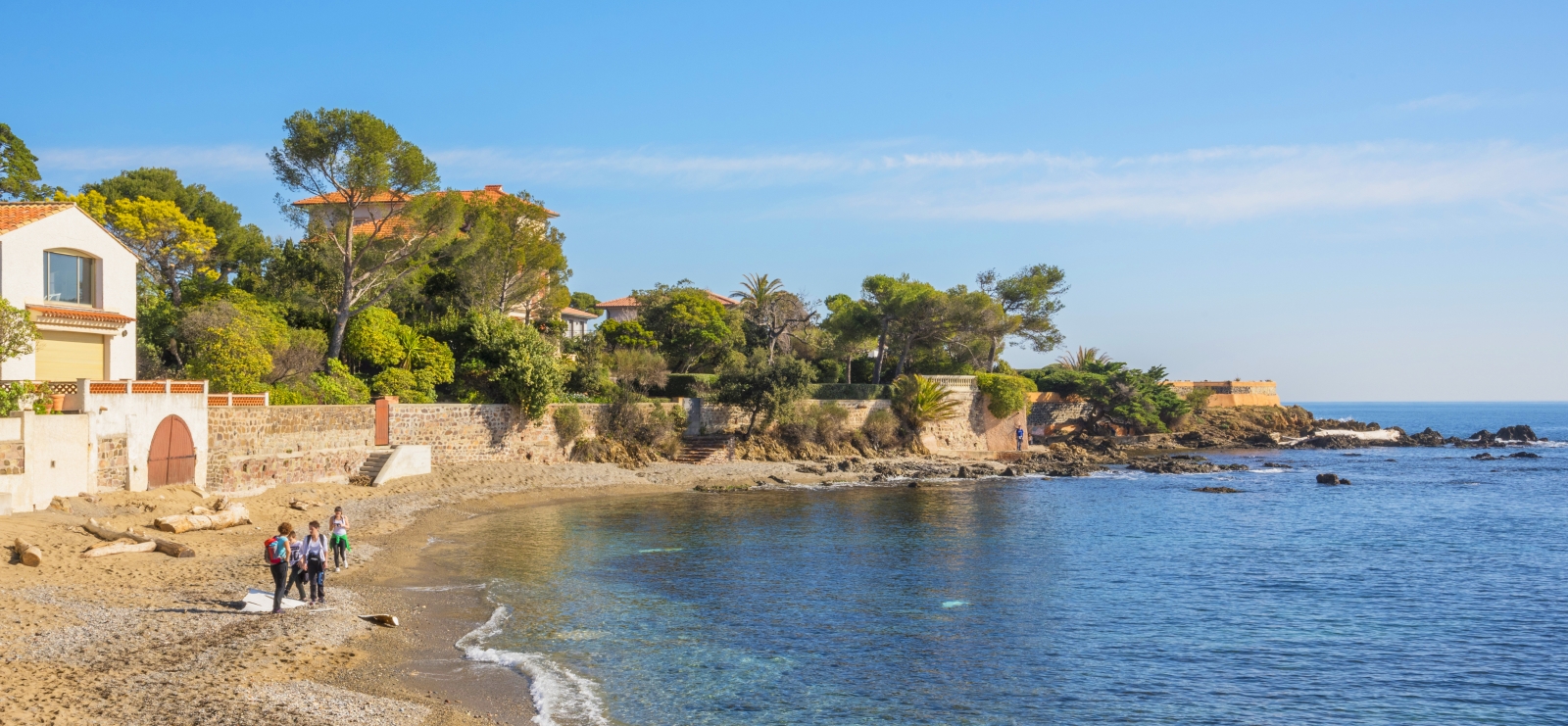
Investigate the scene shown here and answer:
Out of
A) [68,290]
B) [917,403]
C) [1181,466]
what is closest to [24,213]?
[68,290]

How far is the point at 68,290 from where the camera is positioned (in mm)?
27484

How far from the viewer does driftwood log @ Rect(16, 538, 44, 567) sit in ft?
55.2

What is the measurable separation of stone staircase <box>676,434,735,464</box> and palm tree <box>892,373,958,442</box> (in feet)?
39.6

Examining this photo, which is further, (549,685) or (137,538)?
(137,538)

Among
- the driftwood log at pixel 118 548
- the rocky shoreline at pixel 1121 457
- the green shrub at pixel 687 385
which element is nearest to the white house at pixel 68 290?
the driftwood log at pixel 118 548

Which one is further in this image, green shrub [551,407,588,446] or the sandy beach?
green shrub [551,407,588,446]

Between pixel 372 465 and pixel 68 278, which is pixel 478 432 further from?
pixel 68 278

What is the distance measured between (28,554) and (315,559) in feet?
16.0

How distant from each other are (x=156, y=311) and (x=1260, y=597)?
3628cm

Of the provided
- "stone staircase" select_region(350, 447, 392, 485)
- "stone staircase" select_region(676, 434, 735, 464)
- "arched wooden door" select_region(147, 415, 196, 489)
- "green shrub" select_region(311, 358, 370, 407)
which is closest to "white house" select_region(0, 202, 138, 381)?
"arched wooden door" select_region(147, 415, 196, 489)

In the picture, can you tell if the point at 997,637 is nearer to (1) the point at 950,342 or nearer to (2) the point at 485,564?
(2) the point at 485,564

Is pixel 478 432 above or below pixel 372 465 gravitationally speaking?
above

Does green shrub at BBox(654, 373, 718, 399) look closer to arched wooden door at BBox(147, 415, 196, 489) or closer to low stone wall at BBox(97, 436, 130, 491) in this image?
arched wooden door at BBox(147, 415, 196, 489)

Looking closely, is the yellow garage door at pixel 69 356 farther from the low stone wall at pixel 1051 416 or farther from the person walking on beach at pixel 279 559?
the low stone wall at pixel 1051 416
